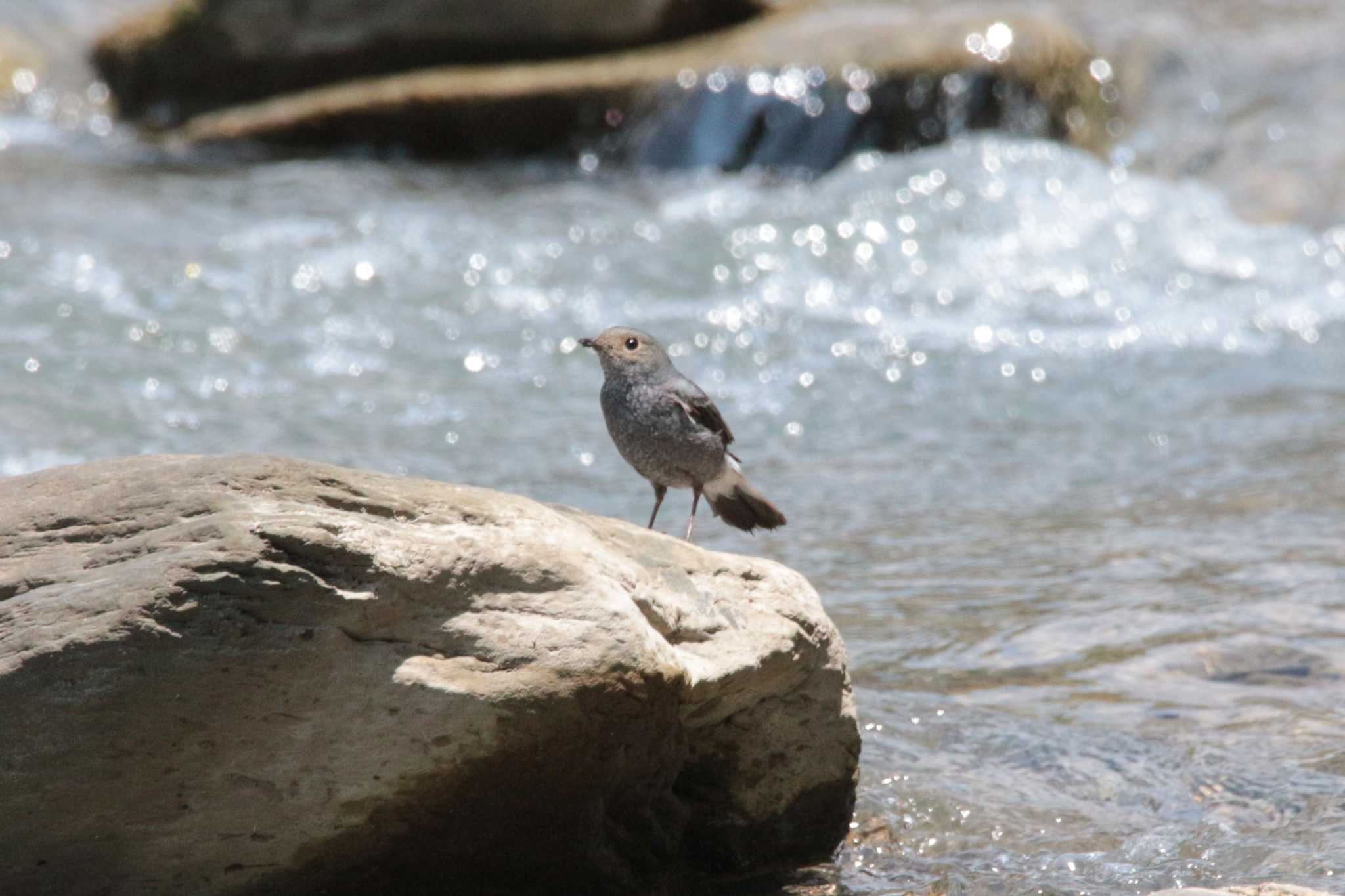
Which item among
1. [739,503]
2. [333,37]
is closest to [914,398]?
[739,503]

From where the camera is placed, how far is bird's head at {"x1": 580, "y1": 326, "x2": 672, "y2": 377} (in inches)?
193

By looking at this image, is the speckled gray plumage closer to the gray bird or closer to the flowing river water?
the gray bird

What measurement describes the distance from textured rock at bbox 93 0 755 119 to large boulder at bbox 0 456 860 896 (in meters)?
12.6

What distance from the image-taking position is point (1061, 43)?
553 inches

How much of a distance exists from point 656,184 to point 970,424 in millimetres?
5917

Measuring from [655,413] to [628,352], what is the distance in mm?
201

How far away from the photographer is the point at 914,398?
9156 mm

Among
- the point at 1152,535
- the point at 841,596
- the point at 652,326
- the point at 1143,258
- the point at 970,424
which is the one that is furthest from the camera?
the point at 1143,258

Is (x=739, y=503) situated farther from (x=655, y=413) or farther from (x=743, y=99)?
(x=743, y=99)

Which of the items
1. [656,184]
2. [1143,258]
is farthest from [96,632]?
[656,184]

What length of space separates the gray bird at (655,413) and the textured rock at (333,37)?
11097 mm

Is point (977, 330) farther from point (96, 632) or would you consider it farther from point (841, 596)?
point (96, 632)

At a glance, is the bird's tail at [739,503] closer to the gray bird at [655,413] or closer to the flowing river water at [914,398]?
the gray bird at [655,413]

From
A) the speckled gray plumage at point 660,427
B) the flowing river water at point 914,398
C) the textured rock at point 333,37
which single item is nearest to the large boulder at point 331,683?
the flowing river water at point 914,398
